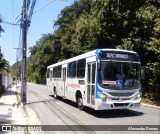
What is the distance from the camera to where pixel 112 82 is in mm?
14203

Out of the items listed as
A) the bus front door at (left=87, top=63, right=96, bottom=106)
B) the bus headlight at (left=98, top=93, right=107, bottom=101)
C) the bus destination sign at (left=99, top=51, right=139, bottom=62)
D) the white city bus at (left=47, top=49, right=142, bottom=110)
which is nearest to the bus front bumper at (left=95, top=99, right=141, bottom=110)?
the white city bus at (left=47, top=49, right=142, bottom=110)

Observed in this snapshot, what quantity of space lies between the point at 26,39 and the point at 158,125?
1306cm

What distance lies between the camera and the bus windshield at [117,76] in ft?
46.6

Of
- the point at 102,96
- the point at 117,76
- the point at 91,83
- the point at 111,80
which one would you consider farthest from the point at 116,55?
the point at 102,96

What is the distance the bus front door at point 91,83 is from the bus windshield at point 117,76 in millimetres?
603

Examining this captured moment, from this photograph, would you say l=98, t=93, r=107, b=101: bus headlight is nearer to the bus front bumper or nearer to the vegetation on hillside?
the bus front bumper

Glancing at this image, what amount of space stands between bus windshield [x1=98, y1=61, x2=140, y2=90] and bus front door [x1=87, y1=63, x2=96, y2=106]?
603 mm

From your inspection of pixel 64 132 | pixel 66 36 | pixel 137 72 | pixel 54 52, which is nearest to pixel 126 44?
pixel 137 72

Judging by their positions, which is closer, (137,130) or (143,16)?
(137,130)

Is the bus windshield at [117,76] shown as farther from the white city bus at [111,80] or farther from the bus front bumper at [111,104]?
the bus front bumper at [111,104]

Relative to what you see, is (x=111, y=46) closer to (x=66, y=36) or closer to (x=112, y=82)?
(x=112, y=82)

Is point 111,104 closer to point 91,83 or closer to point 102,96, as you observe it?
point 102,96

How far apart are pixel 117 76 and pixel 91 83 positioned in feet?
4.57

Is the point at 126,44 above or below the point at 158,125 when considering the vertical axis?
above
